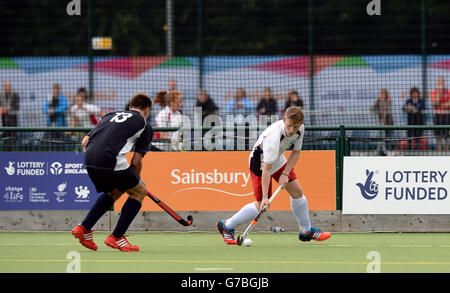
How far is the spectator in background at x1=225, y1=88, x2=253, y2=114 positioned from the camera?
15.4 metres

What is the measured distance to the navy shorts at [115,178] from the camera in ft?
29.4

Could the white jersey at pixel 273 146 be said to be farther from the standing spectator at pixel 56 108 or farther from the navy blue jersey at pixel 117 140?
the standing spectator at pixel 56 108

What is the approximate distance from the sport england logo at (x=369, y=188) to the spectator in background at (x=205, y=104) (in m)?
4.24

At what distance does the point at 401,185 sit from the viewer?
11.3 m

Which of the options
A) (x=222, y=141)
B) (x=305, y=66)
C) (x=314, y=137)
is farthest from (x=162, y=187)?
(x=305, y=66)

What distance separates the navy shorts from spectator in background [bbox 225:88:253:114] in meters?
6.40

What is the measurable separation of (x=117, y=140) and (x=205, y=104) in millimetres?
6350

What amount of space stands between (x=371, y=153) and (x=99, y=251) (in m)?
4.02

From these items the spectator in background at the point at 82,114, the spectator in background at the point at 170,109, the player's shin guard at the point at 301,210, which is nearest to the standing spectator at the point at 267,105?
the spectator in background at the point at 170,109

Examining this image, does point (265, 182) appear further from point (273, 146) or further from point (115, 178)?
point (115, 178)

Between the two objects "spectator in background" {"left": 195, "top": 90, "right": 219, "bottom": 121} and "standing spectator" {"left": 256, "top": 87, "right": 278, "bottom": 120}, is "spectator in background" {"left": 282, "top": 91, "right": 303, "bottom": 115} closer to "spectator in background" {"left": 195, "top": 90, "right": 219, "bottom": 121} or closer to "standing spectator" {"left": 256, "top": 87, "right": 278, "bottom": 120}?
"standing spectator" {"left": 256, "top": 87, "right": 278, "bottom": 120}

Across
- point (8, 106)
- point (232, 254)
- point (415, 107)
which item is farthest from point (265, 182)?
point (8, 106)

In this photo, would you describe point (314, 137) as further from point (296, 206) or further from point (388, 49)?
point (388, 49)

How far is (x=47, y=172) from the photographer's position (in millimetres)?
11750
